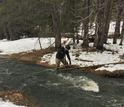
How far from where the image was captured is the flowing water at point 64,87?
1595cm

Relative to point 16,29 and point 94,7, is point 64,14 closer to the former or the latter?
point 94,7

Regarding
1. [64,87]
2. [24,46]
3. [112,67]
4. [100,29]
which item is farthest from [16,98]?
[24,46]

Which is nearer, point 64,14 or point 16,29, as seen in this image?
point 64,14

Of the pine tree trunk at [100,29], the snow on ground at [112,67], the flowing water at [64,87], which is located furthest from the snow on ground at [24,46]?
the snow on ground at [112,67]

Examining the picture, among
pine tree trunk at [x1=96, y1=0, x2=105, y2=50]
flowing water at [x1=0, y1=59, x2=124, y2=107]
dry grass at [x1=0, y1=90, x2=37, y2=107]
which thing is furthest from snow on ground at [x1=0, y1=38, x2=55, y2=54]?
dry grass at [x1=0, y1=90, x2=37, y2=107]

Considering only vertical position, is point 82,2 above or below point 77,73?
above

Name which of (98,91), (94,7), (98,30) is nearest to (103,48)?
(98,30)

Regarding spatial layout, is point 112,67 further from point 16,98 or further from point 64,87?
point 16,98

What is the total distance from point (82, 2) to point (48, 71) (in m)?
12.1

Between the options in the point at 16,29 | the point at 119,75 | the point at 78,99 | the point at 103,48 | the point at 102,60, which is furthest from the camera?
the point at 16,29

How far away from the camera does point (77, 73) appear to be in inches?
918

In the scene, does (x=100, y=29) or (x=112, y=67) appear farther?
(x=100, y=29)

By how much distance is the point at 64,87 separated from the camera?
1888 cm

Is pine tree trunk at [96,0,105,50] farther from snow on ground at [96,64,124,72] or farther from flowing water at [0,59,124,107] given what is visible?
flowing water at [0,59,124,107]
